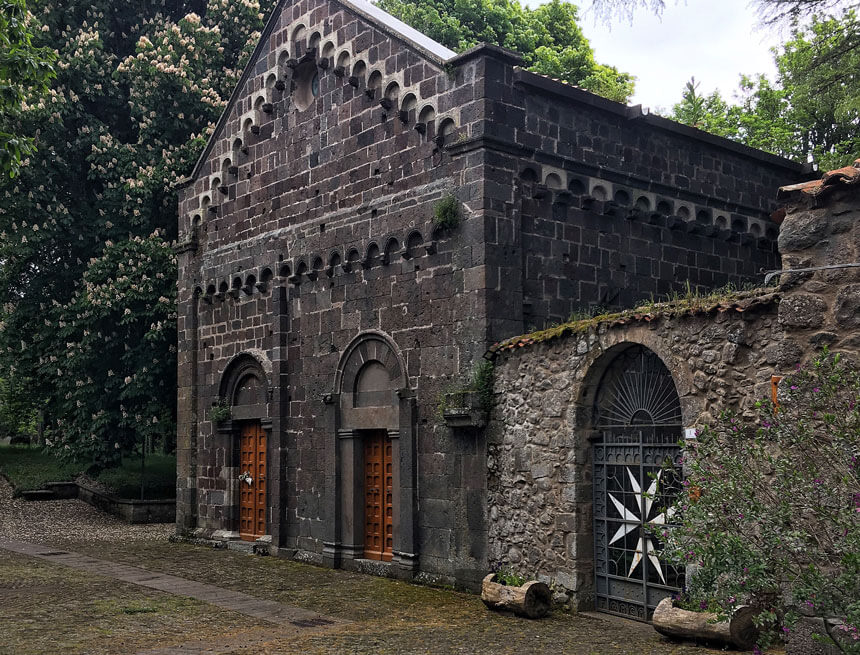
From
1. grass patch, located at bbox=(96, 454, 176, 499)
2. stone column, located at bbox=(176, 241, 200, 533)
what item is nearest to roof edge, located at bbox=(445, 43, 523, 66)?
stone column, located at bbox=(176, 241, 200, 533)

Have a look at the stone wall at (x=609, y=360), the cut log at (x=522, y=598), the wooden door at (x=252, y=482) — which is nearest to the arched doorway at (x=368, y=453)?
the stone wall at (x=609, y=360)

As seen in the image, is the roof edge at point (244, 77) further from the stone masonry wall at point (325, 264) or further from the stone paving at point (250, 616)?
the stone paving at point (250, 616)

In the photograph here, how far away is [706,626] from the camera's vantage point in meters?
8.53

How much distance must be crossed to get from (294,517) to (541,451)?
6.20 metres

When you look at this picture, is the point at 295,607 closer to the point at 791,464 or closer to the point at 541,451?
the point at 541,451

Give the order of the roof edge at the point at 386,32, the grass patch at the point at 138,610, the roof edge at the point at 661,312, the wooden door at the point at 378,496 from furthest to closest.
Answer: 1. the wooden door at the point at 378,496
2. the roof edge at the point at 386,32
3. the grass patch at the point at 138,610
4. the roof edge at the point at 661,312

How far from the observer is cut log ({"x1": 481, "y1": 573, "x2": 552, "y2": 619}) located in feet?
34.7

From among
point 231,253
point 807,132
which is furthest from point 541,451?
point 807,132

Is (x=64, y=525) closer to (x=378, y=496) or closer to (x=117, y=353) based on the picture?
(x=117, y=353)

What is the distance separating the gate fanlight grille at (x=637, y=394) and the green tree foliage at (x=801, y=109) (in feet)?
21.5

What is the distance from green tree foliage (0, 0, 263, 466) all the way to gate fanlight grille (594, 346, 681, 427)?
44.4ft

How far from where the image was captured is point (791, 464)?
6.39 metres

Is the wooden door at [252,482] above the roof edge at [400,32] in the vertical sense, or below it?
below

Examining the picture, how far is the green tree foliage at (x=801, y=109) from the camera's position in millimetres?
14820
